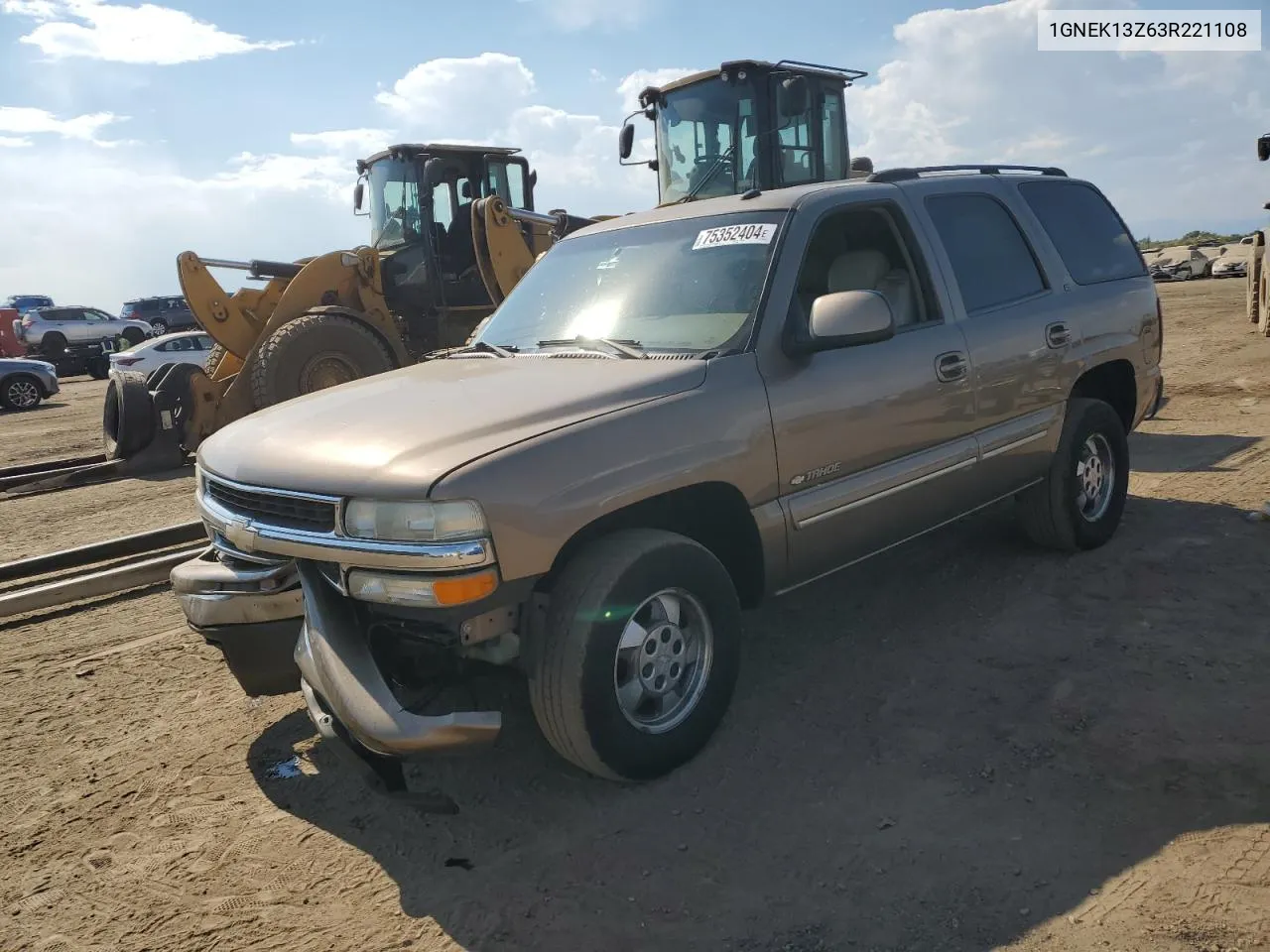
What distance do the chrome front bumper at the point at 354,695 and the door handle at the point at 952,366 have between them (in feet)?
8.00

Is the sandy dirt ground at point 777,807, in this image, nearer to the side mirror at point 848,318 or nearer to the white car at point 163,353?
the side mirror at point 848,318

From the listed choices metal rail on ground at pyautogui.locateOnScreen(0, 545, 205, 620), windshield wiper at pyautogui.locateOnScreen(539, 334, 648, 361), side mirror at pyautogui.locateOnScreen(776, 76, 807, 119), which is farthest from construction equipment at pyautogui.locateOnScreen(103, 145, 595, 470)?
windshield wiper at pyautogui.locateOnScreen(539, 334, 648, 361)

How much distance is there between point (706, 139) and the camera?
33.1 ft

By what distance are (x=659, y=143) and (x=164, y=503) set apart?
602cm

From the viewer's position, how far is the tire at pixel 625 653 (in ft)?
9.87

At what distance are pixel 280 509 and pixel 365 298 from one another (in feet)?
27.4

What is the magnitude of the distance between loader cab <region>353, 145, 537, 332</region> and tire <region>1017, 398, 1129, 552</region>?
7.47 metres

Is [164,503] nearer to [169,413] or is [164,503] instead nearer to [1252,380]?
[169,413]

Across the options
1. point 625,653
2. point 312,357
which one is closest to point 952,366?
point 625,653

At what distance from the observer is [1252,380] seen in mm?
10539

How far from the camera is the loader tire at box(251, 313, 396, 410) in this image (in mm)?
9844

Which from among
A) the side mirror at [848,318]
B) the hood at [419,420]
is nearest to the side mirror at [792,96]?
the side mirror at [848,318]

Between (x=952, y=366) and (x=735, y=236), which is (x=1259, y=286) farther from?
(x=735, y=236)

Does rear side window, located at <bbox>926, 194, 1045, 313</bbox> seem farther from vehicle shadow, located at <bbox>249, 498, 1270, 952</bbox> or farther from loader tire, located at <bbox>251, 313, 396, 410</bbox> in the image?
Answer: loader tire, located at <bbox>251, 313, 396, 410</bbox>
